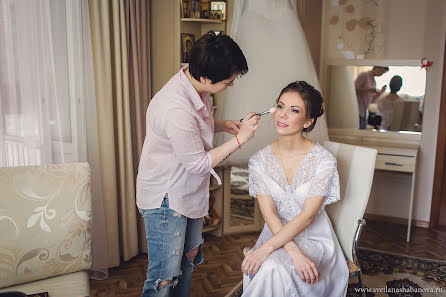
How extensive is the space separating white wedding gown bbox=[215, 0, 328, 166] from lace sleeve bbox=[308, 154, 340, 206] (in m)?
0.91

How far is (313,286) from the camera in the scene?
1.61m

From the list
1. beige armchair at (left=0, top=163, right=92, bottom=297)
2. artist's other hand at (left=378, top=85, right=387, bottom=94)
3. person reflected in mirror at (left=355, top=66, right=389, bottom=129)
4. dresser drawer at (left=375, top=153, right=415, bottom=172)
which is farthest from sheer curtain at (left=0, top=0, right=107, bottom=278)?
artist's other hand at (left=378, top=85, right=387, bottom=94)

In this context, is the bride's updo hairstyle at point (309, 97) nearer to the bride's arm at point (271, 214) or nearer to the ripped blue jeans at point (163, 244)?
the bride's arm at point (271, 214)

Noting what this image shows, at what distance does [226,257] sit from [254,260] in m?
1.35

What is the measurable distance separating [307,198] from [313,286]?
357 millimetres

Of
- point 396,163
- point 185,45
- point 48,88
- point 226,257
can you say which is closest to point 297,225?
point 226,257

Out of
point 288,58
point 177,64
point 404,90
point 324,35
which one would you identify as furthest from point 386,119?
point 177,64

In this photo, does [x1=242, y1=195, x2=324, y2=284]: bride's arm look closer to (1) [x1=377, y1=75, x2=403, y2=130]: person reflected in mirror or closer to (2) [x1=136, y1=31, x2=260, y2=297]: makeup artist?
(2) [x1=136, y1=31, x2=260, y2=297]: makeup artist

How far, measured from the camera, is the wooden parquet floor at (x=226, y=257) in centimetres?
245

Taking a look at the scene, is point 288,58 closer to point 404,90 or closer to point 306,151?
point 306,151

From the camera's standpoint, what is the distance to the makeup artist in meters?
1.45

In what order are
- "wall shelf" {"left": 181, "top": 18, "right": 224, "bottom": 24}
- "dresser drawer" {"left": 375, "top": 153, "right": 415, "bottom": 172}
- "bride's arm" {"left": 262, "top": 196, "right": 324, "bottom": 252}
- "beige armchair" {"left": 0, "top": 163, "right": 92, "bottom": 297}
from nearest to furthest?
"beige armchair" {"left": 0, "top": 163, "right": 92, "bottom": 297} → "bride's arm" {"left": 262, "top": 196, "right": 324, "bottom": 252} → "wall shelf" {"left": 181, "top": 18, "right": 224, "bottom": 24} → "dresser drawer" {"left": 375, "top": 153, "right": 415, "bottom": 172}

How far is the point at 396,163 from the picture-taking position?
331cm

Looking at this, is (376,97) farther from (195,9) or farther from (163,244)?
(163,244)
